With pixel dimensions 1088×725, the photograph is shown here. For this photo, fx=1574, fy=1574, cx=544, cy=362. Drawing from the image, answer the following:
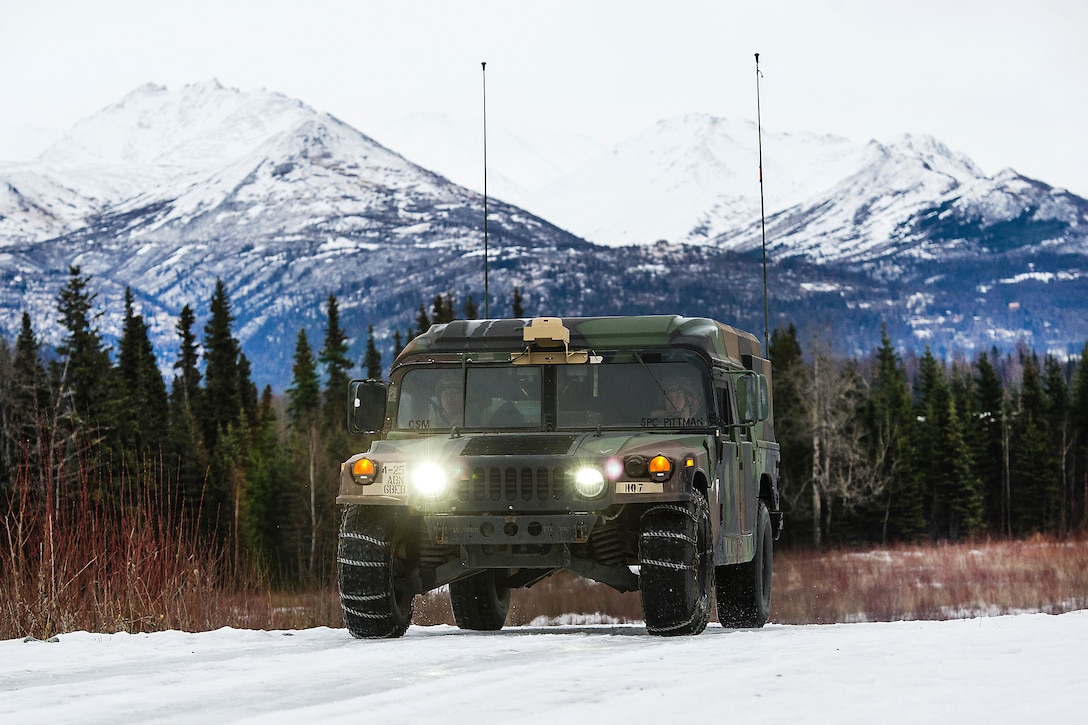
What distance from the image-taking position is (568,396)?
1272 centimetres

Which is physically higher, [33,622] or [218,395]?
[218,395]

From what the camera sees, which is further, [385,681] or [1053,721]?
[385,681]

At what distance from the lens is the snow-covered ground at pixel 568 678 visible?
270 inches

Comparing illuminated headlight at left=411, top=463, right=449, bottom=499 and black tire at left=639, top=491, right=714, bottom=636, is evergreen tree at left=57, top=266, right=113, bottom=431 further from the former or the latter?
black tire at left=639, top=491, right=714, bottom=636

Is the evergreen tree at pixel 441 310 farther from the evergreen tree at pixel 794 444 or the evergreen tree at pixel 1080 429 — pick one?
the evergreen tree at pixel 1080 429

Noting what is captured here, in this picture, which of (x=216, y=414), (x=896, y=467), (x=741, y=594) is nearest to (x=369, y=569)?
Answer: (x=741, y=594)

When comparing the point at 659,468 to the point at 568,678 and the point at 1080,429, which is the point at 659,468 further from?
the point at 1080,429

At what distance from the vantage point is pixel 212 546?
1483cm

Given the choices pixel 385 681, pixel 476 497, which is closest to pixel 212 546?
pixel 476 497

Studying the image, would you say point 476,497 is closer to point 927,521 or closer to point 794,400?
point 794,400

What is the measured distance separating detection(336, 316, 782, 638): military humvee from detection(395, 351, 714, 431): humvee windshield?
1 cm

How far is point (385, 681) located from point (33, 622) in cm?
486

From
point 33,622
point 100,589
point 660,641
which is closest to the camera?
point 660,641

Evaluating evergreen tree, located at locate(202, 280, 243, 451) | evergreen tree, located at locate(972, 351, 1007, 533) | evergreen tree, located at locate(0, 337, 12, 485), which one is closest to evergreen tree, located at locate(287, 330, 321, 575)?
evergreen tree, located at locate(202, 280, 243, 451)
